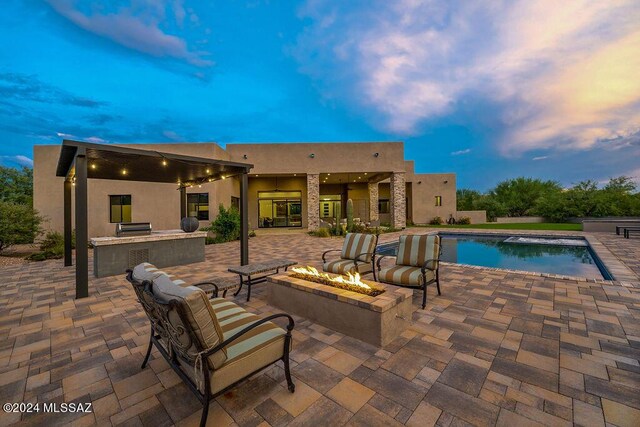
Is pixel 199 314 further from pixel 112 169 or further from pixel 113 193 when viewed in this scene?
pixel 113 193

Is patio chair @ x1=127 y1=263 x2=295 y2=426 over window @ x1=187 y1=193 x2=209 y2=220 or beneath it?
beneath

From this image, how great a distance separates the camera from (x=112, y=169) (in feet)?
22.9

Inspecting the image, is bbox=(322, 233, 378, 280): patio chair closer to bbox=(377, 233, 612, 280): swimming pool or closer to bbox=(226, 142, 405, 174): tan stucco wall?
bbox=(377, 233, 612, 280): swimming pool

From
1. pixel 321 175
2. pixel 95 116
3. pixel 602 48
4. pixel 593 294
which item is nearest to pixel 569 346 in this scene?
pixel 593 294

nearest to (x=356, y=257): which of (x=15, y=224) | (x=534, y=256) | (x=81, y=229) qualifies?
(x=81, y=229)

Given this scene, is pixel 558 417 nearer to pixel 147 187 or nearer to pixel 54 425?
pixel 54 425

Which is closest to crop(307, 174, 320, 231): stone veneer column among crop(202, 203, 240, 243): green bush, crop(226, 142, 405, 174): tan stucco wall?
crop(226, 142, 405, 174): tan stucco wall

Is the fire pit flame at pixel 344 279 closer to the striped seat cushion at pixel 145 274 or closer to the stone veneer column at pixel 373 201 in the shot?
the striped seat cushion at pixel 145 274

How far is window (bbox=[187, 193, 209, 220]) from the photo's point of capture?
14.1 metres

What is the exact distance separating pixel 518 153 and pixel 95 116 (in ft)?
356

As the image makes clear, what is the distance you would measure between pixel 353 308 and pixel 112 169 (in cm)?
780

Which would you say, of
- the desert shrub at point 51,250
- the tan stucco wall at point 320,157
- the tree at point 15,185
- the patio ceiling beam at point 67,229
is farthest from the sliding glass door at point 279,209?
the tree at point 15,185

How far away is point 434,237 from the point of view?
442 centimetres

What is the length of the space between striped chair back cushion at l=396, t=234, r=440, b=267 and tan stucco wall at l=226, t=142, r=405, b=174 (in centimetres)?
1220
